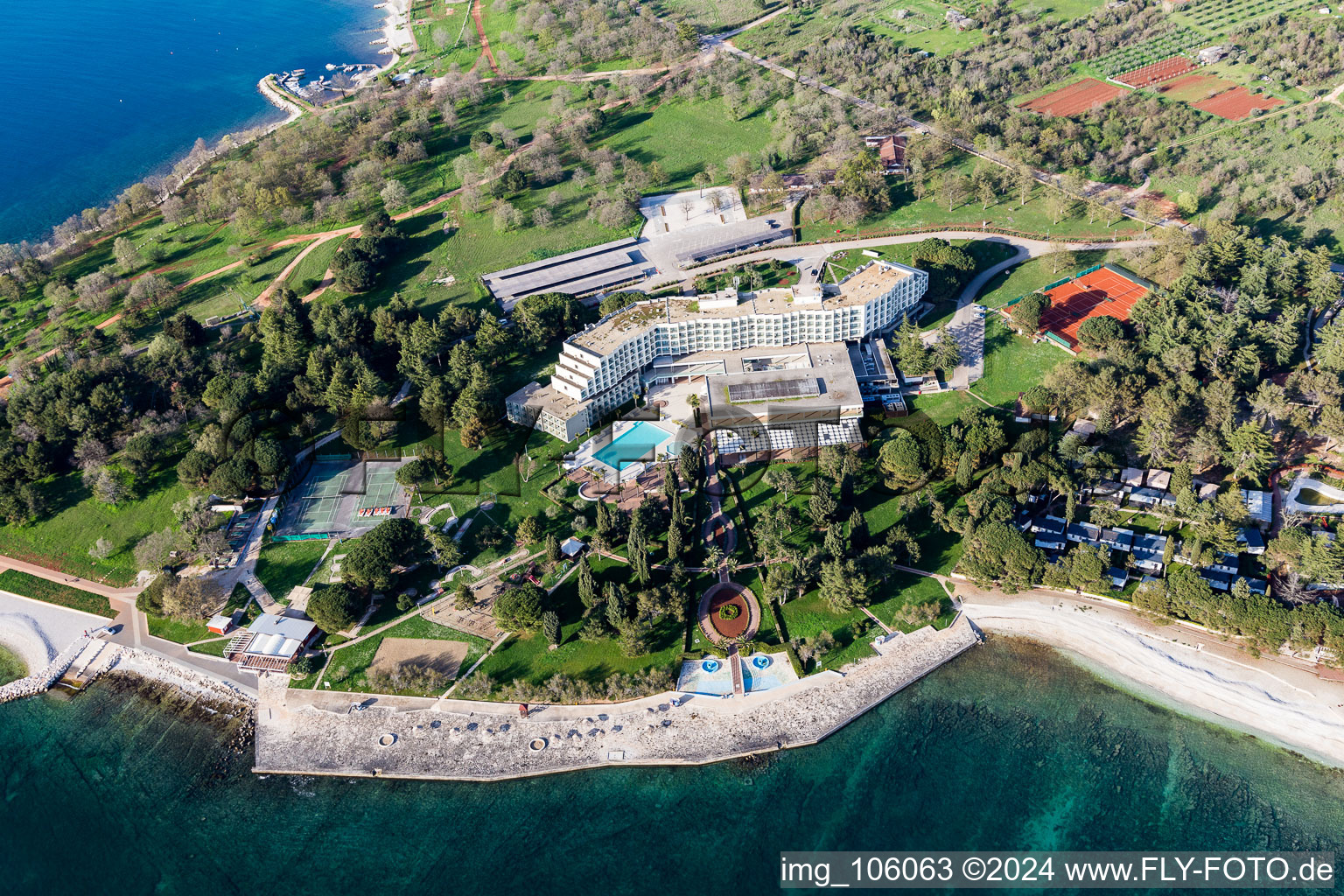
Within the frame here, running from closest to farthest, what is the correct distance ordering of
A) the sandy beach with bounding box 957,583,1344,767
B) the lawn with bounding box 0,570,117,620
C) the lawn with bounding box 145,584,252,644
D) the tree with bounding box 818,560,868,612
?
1. the sandy beach with bounding box 957,583,1344,767
2. the tree with bounding box 818,560,868,612
3. the lawn with bounding box 145,584,252,644
4. the lawn with bounding box 0,570,117,620

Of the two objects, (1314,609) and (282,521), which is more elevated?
(282,521)

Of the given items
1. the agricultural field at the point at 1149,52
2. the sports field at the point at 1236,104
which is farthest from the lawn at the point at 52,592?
the agricultural field at the point at 1149,52

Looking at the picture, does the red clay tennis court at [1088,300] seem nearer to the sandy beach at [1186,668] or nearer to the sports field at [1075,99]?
the sandy beach at [1186,668]

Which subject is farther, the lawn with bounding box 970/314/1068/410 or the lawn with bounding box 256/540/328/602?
the lawn with bounding box 970/314/1068/410

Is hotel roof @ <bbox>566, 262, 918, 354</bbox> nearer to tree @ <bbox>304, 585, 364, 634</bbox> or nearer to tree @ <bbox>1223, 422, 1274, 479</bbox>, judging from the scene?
tree @ <bbox>304, 585, 364, 634</bbox>

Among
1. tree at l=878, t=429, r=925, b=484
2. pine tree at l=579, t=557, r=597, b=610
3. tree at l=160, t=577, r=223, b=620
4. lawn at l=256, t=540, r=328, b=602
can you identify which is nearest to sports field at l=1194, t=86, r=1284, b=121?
tree at l=878, t=429, r=925, b=484

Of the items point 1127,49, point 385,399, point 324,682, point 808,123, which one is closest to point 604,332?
point 385,399

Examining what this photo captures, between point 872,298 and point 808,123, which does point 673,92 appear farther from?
→ point 872,298
